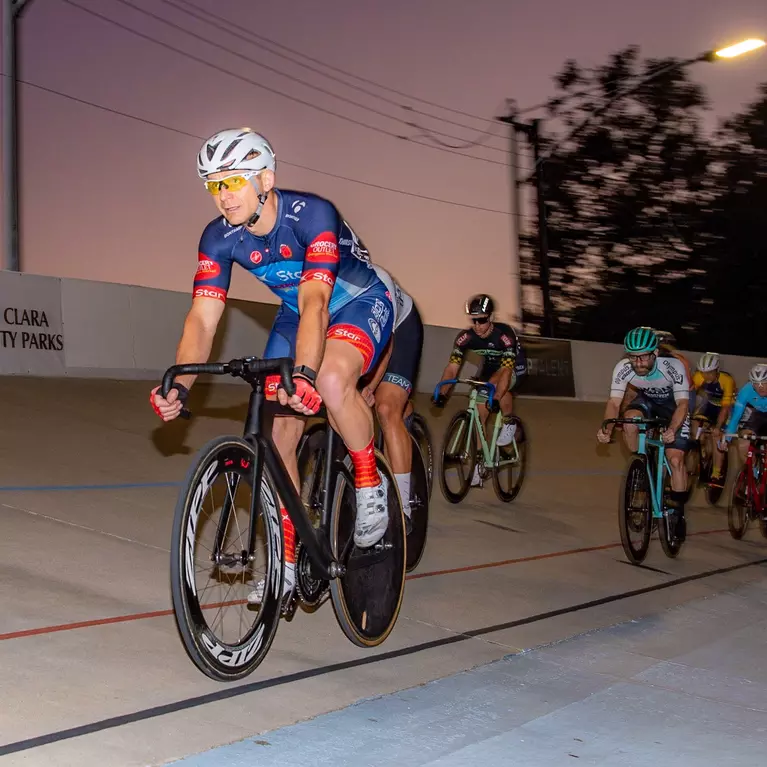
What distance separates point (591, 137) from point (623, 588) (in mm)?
38008

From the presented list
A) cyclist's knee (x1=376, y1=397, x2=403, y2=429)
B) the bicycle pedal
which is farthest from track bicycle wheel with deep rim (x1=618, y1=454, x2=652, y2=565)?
the bicycle pedal

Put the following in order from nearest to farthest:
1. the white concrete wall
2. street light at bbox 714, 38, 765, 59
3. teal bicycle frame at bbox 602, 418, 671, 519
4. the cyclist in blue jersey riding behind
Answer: the cyclist in blue jersey riding behind < teal bicycle frame at bbox 602, 418, 671, 519 < the white concrete wall < street light at bbox 714, 38, 765, 59

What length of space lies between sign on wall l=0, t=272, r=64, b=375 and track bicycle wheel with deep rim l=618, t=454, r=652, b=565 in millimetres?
6994

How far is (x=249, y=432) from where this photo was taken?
3.61 meters

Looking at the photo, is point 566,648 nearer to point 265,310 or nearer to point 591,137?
point 265,310

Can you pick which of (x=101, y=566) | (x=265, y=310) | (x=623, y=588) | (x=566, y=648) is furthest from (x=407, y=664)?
(x=265, y=310)

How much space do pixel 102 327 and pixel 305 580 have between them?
29.5ft

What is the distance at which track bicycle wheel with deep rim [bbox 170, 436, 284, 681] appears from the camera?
3.29m

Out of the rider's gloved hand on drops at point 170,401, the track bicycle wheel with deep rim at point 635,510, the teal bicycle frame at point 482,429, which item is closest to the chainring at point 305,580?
the rider's gloved hand on drops at point 170,401

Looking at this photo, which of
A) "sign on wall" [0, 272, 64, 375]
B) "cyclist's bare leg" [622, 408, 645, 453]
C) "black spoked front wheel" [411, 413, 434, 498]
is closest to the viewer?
"black spoked front wheel" [411, 413, 434, 498]

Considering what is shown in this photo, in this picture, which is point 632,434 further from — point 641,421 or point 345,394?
point 345,394

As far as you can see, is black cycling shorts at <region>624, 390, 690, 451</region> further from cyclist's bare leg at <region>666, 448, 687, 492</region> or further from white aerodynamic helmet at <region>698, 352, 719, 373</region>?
white aerodynamic helmet at <region>698, 352, 719, 373</region>

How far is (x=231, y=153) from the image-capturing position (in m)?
3.66

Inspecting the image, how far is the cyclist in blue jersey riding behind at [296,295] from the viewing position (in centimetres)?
Answer: 367
